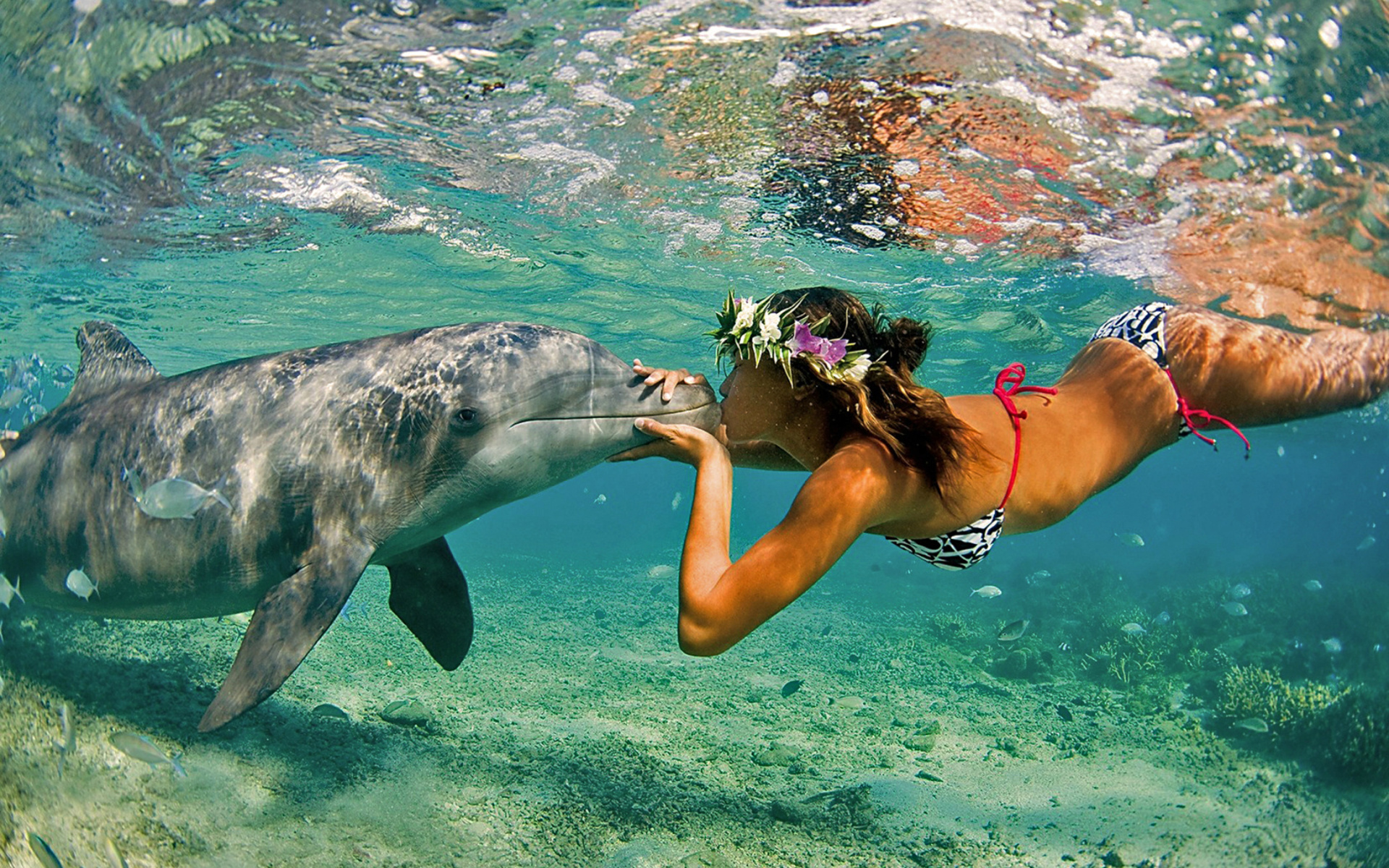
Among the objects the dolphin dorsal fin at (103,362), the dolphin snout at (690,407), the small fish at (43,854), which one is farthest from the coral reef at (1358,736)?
the dolphin dorsal fin at (103,362)

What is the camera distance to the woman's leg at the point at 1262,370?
3529 mm

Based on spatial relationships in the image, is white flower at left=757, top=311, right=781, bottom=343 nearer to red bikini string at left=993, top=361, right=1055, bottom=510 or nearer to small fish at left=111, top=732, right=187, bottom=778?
red bikini string at left=993, top=361, right=1055, bottom=510

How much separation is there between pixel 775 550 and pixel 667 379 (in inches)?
73.3

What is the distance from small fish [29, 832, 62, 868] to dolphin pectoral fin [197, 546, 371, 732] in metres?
0.73

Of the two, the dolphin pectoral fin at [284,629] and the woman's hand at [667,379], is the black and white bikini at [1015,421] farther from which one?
the dolphin pectoral fin at [284,629]

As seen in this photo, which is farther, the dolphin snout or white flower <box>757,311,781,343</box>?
the dolphin snout

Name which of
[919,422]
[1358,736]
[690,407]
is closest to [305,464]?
[690,407]

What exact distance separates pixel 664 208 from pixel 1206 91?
7282mm

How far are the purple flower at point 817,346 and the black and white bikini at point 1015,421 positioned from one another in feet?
3.01

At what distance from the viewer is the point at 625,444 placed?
13.9ft

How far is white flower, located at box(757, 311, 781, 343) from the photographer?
2.93 meters

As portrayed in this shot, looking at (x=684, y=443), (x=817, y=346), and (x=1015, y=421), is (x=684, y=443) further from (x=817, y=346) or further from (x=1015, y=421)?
(x=1015, y=421)

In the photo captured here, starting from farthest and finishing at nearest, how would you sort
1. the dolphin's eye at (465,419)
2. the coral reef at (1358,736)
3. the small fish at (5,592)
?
1. the coral reef at (1358,736)
2. the small fish at (5,592)
3. the dolphin's eye at (465,419)

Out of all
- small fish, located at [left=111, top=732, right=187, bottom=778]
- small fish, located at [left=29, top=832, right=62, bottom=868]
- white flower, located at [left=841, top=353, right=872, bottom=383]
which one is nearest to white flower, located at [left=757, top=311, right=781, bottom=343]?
white flower, located at [left=841, top=353, right=872, bottom=383]
